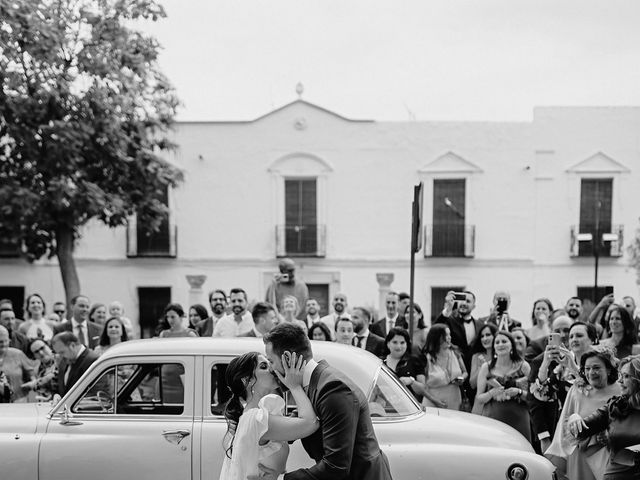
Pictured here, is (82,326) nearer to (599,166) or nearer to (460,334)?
(460,334)

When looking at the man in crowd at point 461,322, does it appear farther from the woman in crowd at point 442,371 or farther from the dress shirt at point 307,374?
the dress shirt at point 307,374

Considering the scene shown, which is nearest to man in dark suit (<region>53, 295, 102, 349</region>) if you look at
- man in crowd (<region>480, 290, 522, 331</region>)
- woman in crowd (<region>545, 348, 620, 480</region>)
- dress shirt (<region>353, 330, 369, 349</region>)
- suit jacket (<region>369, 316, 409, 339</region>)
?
dress shirt (<region>353, 330, 369, 349</region>)

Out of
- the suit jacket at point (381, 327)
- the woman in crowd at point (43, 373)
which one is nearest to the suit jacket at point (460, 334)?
the suit jacket at point (381, 327)

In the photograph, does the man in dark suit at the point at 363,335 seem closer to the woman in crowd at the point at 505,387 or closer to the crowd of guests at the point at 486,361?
the crowd of guests at the point at 486,361

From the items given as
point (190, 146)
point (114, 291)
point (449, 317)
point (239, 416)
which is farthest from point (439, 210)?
point (239, 416)

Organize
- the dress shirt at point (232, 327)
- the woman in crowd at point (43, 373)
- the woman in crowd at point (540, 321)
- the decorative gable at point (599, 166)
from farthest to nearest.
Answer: the decorative gable at point (599, 166)
the woman in crowd at point (540, 321)
the dress shirt at point (232, 327)
the woman in crowd at point (43, 373)

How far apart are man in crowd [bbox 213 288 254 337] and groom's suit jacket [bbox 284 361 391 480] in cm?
565

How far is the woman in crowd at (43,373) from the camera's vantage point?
864 centimetres

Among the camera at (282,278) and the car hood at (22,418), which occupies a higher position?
the camera at (282,278)

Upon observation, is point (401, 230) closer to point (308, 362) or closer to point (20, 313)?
point (20, 313)

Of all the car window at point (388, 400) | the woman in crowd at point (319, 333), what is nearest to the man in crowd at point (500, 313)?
the woman in crowd at point (319, 333)

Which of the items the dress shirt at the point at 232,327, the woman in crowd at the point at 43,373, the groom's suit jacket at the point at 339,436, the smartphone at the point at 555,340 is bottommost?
the woman in crowd at the point at 43,373

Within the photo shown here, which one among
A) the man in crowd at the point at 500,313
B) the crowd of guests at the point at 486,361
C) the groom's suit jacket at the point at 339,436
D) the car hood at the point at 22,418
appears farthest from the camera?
the man in crowd at the point at 500,313

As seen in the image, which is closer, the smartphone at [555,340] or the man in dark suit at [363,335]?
the smartphone at [555,340]
